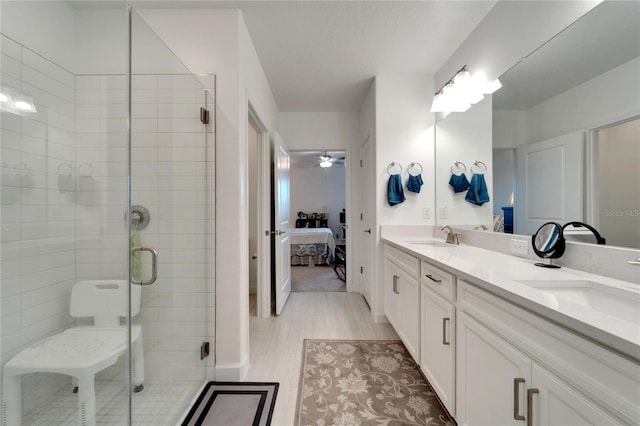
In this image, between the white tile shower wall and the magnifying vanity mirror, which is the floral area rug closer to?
the magnifying vanity mirror

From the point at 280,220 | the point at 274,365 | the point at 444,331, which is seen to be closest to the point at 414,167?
the point at 280,220

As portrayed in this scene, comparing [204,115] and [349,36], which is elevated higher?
[349,36]

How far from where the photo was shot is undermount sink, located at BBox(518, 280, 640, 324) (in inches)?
30.0

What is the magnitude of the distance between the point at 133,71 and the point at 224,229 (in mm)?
975

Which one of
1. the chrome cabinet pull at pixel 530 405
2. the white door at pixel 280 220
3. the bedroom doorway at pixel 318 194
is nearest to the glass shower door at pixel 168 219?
the white door at pixel 280 220

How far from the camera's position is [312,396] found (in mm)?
1493

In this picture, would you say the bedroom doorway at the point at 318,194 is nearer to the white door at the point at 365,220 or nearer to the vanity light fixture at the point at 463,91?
the white door at the point at 365,220

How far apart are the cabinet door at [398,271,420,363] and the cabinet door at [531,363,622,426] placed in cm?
85

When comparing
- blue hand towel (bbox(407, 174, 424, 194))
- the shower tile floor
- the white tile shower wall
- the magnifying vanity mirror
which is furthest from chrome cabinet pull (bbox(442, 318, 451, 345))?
the white tile shower wall

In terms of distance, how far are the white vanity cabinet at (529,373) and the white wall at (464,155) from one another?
1.06 m

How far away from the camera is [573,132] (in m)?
1.18

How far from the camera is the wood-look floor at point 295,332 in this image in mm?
1630

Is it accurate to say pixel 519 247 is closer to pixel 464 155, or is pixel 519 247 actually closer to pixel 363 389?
pixel 464 155

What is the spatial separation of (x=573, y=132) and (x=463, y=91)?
3.31 ft
